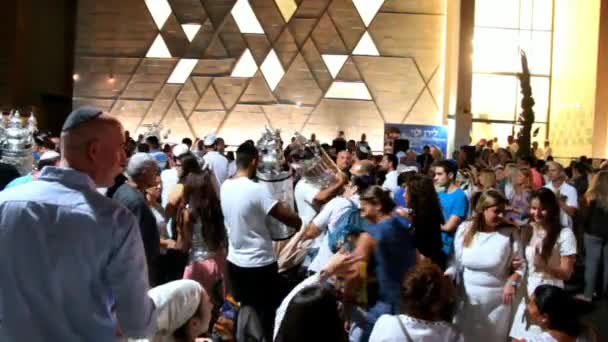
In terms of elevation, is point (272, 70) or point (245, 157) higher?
point (272, 70)

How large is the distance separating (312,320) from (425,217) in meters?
3.05

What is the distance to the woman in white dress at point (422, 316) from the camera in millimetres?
3336

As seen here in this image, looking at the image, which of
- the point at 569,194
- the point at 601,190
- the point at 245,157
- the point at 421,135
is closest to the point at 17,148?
the point at 245,157

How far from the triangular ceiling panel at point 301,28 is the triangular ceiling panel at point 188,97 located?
2915mm

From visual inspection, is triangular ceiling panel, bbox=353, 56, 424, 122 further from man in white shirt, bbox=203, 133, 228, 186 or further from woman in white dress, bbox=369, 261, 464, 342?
woman in white dress, bbox=369, 261, 464, 342

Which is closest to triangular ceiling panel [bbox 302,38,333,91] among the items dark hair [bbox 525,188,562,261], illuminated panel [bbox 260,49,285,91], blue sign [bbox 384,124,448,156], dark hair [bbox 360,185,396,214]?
illuminated panel [bbox 260,49,285,91]

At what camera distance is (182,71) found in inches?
746

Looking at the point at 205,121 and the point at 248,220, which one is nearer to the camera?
the point at 248,220

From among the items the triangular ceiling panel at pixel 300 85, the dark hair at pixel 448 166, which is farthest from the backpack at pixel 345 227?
the triangular ceiling panel at pixel 300 85

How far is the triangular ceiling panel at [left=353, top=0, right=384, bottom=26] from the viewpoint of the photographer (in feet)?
60.8

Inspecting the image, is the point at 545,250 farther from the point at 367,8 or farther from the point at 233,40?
the point at 233,40

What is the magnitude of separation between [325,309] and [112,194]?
272cm

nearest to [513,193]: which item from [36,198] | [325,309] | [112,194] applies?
[112,194]

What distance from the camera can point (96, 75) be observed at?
19266mm
